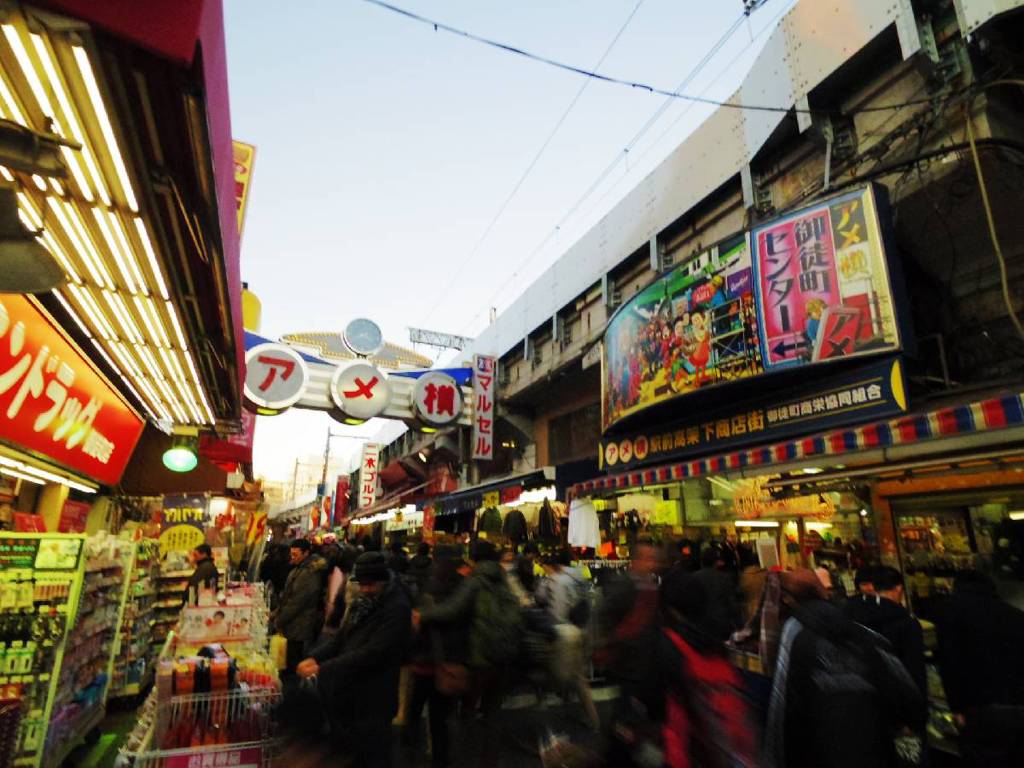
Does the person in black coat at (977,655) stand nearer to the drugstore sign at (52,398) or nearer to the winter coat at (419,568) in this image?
the winter coat at (419,568)

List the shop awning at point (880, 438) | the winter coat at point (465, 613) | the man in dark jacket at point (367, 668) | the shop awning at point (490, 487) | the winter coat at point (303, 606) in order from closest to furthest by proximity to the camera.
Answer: the man in dark jacket at point (367, 668)
the shop awning at point (880, 438)
the winter coat at point (465, 613)
the winter coat at point (303, 606)
the shop awning at point (490, 487)

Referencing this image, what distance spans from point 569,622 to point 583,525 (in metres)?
4.00

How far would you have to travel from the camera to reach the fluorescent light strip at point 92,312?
4.50m

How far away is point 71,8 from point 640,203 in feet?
40.4

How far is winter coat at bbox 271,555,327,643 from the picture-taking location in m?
7.81

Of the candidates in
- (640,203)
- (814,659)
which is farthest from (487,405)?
(814,659)

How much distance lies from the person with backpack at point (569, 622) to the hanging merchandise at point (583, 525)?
2.57m

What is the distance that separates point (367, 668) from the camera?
12.6 ft

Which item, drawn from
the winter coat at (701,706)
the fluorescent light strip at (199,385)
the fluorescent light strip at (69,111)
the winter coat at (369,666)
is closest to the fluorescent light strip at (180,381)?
the fluorescent light strip at (199,385)

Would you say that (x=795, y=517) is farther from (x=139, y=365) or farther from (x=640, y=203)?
(x=139, y=365)

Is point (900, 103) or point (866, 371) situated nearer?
point (866, 371)

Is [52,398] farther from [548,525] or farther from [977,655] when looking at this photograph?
[548,525]

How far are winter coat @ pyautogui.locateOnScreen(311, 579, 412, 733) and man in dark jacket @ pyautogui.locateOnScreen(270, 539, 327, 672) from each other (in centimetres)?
413

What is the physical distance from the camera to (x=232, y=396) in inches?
280
